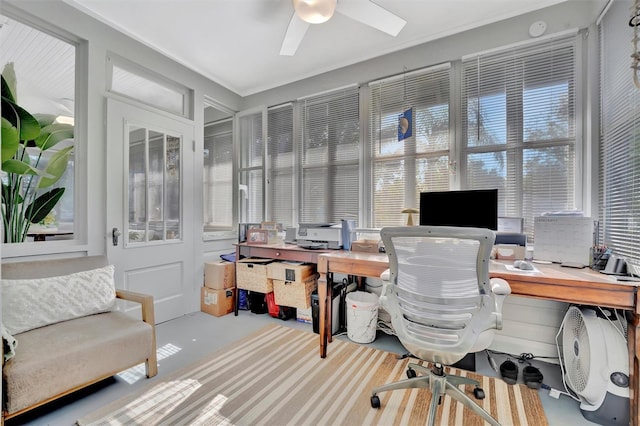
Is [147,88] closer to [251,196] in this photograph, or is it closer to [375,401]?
[251,196]

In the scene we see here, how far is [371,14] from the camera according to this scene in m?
2.05

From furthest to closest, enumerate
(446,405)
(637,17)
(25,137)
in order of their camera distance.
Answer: (25,137) < (446,405) < (637,17)

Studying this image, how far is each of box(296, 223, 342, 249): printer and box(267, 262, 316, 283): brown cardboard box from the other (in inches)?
8.4

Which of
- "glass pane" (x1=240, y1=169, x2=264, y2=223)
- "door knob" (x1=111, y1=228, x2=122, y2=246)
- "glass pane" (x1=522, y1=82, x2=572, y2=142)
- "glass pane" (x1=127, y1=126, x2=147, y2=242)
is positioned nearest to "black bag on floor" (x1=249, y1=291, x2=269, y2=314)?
"glass pane" (x1=240, y1=169, x2=264, y2=223)

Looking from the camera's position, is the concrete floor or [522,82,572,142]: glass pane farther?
[522,82,572,142]: glass pane

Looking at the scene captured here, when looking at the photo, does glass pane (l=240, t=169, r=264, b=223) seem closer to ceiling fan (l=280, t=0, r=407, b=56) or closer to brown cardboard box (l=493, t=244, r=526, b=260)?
ceiling fan (l=280, t=0, r=407, b=56)

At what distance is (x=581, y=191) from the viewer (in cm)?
219

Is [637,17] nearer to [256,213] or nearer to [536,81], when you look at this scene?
[536,81]

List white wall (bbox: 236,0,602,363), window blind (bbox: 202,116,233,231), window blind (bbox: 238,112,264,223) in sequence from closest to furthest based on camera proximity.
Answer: white wall (bbox: 236,0,602,363)
window blind (bbox: 202,116,233,231)
window blind (bbox: 238,112,264,223)

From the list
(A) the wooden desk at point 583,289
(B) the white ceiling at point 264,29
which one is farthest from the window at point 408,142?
(A) the wooden desk at point 583,289

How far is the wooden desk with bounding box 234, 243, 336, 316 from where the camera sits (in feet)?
9.22

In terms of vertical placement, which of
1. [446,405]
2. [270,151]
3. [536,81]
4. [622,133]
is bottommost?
[446,405]

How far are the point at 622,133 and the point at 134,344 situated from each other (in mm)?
3436

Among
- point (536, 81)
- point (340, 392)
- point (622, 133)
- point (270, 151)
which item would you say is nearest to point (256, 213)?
point (270, 151)
